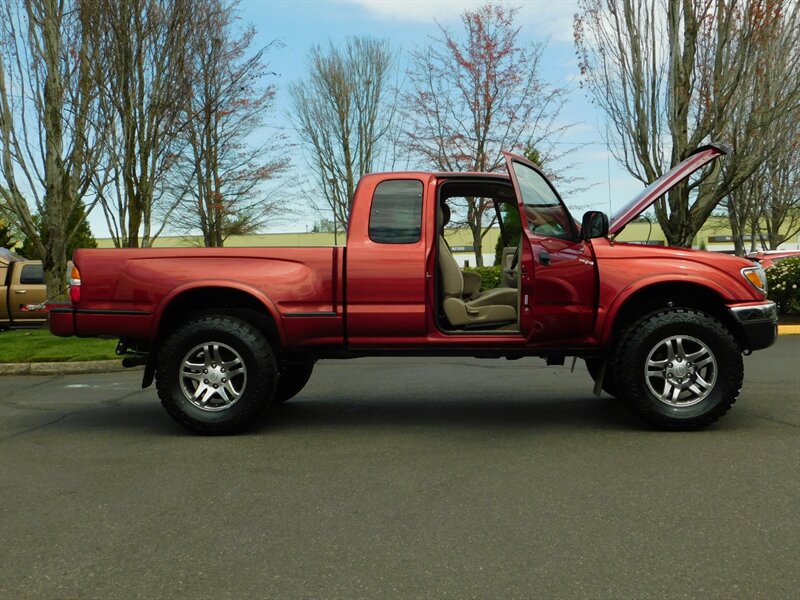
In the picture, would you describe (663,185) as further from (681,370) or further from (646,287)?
(681,370)

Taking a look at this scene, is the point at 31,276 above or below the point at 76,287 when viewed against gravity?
below

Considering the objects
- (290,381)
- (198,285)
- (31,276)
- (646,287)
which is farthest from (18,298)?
(646,287)

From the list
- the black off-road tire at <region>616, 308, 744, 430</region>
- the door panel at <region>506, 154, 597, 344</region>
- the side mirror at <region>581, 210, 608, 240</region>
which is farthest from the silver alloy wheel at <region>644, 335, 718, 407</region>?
the side mirror at <region>581, 210, 608, 240</region>

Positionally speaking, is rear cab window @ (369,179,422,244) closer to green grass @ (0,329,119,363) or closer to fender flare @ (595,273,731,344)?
fender flare @ (595,273,731,344)

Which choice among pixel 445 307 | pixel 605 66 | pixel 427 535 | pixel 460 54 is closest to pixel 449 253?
pixel 445 307

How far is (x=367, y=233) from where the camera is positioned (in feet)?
19.6

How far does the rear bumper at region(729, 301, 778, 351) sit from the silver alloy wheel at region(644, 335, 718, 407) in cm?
36

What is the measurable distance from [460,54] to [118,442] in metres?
21.9

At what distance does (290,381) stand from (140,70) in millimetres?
9329

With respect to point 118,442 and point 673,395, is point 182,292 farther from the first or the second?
point 673,395

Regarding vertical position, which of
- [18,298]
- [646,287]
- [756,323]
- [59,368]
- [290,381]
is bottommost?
[59,368]

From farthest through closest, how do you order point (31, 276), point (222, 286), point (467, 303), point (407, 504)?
point (31, 276) → point (467, 303) → point (222, 286) → point (407, 504)

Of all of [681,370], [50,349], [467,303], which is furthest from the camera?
[50,349]

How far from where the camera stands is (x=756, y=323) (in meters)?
5.83
